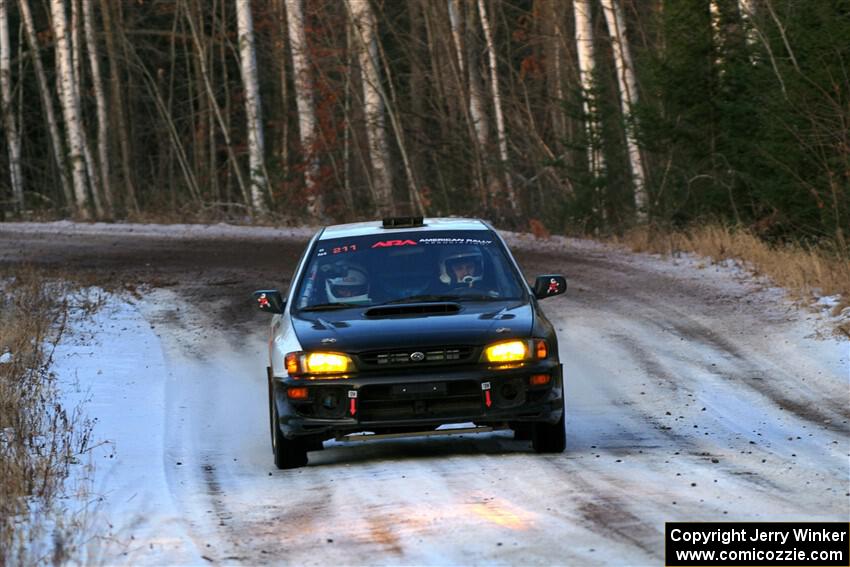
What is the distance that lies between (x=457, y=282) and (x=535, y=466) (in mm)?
1938

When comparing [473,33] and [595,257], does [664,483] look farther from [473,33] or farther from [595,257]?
[473,33]

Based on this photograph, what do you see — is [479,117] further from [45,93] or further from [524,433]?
[524,433]

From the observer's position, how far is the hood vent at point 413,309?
1049cm

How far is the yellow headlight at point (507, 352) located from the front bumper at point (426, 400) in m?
0.07

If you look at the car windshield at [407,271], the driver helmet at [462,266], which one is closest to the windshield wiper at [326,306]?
the car windshield at [407,271]

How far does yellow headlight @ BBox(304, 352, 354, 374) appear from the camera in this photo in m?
9.95

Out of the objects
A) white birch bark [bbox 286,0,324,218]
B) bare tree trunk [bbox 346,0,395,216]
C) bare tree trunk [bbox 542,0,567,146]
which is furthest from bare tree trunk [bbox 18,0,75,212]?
bare tree trunk [bbox 542,0,567,146]

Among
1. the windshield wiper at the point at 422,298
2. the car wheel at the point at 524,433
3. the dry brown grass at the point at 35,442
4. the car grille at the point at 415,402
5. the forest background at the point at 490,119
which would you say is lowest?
the car wheel at the point at 524,433

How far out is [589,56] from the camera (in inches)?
1085

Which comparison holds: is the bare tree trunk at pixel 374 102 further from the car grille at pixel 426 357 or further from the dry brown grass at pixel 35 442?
the car grille at pixel 426 357

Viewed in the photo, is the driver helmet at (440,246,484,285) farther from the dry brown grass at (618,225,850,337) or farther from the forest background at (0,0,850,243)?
the forest background at (0,0,850,243)

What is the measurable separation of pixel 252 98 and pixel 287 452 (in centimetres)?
2412

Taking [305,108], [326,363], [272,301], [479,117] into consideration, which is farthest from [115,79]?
[326,363]

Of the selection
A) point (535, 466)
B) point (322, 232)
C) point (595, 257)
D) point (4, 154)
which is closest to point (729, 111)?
point (595, 257)
